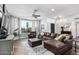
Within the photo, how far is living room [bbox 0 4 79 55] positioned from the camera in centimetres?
172

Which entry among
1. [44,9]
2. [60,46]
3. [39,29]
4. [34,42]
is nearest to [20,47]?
[34,42]

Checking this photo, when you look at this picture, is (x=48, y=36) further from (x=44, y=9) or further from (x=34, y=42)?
(x=44, y=9)

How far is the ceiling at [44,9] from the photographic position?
5.66 ft

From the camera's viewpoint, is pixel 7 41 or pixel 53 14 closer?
pixel 7 41

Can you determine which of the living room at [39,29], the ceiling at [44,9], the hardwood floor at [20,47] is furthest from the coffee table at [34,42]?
the ceiling at [44,9]

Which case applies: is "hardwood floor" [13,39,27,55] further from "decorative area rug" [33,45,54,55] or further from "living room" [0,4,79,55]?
"decorative area rug" [33,45,54,55]

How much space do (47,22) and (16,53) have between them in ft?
3.32

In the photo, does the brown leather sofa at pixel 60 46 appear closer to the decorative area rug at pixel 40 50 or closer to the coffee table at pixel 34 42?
the decorative area rug at pixel 40 50

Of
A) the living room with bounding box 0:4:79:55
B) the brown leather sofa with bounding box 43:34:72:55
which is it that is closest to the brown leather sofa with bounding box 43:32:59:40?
the living room with bounding box 0:4:79:55

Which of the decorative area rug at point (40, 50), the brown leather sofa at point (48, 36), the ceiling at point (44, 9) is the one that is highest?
the ceiling at point (44, 9)

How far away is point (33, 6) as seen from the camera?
1.77 meters
